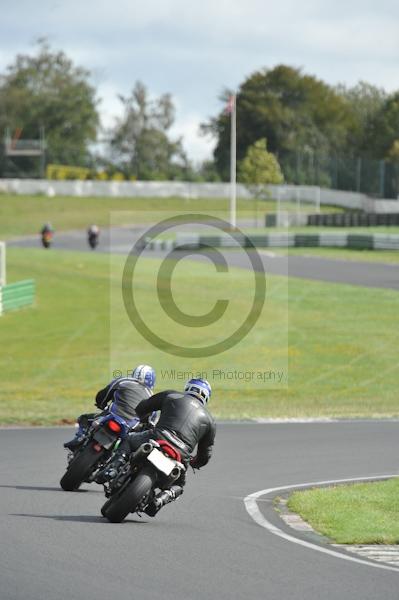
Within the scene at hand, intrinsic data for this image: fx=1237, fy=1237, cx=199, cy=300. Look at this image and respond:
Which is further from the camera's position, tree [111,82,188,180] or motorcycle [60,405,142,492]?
tree [111,82,188,180]

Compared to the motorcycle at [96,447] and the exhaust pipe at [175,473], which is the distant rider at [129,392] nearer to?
the motorcycle at [96,447]

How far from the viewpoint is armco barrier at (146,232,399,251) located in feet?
198

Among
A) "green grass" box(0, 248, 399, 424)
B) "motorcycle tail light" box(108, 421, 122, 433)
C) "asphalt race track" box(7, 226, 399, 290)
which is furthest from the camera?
"asphalt race track" box(7, 226, 399, 290)

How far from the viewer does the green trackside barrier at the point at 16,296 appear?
37938 mm

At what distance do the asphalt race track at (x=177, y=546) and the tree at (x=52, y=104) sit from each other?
382 feet

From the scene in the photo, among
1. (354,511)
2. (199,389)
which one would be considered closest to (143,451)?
(199,389)

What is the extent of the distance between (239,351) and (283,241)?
32.0 meters

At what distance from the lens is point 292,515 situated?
12.2 meters

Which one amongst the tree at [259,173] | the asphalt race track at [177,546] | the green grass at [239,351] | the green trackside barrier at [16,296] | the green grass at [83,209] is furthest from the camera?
the green grass at [83,209]

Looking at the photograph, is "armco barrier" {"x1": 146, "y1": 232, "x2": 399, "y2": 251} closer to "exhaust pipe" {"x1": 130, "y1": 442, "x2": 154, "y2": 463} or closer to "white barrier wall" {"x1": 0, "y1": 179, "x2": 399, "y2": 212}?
"white barrier wall" {"x1": 0, "y1": 179, "x2": 399, "y2": 212}

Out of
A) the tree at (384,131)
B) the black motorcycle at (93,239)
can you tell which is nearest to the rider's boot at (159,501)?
the black motorcycle at (93,239)

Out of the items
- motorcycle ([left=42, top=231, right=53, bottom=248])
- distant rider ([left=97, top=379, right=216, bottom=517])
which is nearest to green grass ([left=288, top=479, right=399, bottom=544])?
distant rider ([left=97, top=379, right=216, bottom=517])

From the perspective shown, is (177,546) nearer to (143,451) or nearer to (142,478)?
(142,478)

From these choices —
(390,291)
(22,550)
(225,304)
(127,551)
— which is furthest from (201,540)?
(390,291)
